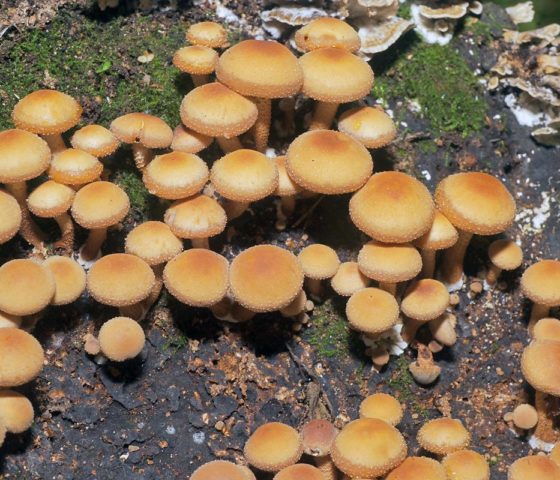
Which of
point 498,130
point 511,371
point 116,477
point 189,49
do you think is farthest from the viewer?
point 498,130

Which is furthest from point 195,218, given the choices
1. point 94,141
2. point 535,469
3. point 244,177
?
point 535,469

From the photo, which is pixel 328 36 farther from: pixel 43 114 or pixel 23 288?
pixel 23 288

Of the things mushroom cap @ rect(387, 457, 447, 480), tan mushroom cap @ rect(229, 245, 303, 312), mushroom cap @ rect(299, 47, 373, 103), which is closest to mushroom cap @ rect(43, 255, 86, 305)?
tan mushroom cap @ rect(229, 245, 303, 312)

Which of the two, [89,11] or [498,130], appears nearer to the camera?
[89,11]

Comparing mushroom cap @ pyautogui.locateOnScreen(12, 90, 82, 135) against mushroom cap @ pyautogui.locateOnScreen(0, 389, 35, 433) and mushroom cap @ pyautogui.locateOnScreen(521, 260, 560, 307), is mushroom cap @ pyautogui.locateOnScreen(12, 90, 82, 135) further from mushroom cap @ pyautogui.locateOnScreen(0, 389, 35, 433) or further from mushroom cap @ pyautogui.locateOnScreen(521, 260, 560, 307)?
mushroom cap @ pyautogui.locateOnScreen(521, 260, 560, 307)

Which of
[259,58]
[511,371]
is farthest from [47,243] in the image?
[511,371]

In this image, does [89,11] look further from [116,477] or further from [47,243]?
[116,477]

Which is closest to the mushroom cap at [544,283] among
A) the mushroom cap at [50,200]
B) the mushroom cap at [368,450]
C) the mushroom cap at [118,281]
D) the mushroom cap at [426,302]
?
the mushroom cap at [426,302]
